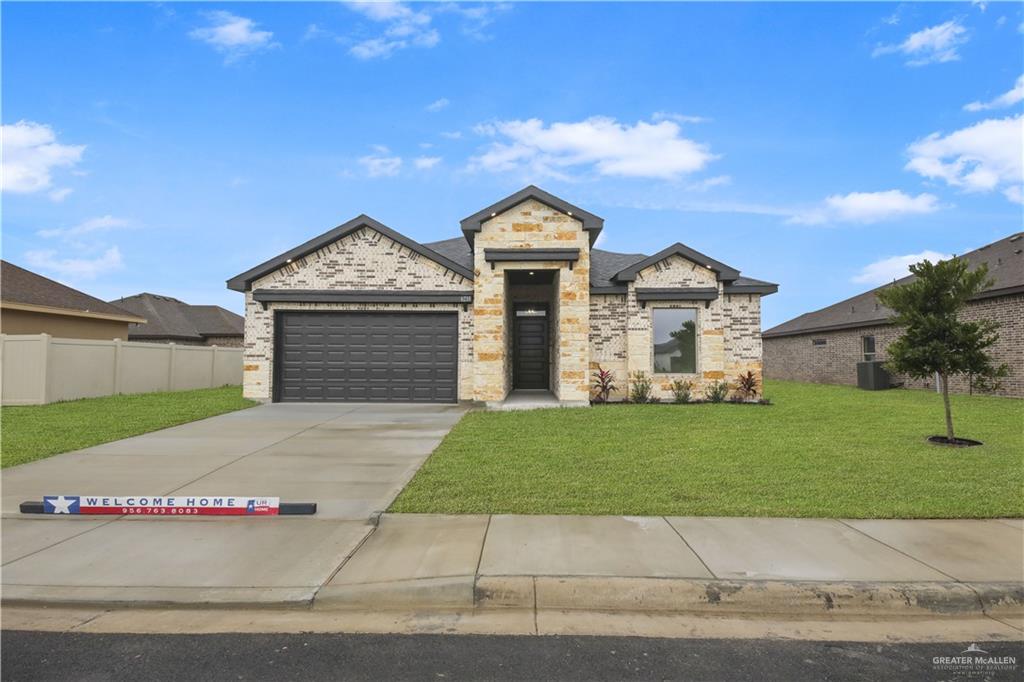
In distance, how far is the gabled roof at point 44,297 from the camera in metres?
18.5

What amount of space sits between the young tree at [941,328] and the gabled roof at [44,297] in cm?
2573

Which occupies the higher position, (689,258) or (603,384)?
(689,258)

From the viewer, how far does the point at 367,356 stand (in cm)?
1534

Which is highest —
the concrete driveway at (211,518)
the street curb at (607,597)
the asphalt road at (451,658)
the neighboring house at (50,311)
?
the neighboring house at (50,311)

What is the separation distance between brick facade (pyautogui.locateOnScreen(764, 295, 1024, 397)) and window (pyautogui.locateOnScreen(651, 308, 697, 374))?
4.87 meters

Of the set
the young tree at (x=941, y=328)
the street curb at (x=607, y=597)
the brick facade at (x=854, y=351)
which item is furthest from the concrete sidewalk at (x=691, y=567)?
the brick facade at (x=854, y=351)

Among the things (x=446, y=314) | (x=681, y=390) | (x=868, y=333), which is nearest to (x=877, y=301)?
(x=868, y=333)

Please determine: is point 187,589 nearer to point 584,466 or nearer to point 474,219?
point 584,466

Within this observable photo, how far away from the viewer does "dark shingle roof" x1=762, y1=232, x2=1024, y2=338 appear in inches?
672

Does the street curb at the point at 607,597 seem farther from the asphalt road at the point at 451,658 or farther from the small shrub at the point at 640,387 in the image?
the small shrub at the point at 640,387

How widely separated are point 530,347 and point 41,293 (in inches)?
750

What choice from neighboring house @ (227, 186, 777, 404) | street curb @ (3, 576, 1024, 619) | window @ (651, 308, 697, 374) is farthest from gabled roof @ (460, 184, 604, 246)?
street curb @ (3, 576, 1024, 619)

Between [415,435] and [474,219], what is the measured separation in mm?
6611

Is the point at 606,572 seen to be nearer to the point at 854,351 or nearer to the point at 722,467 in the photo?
the point at 722,467
